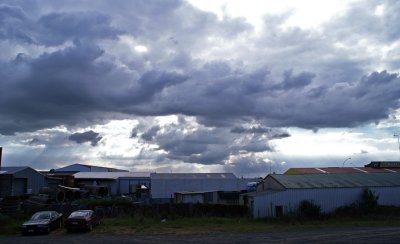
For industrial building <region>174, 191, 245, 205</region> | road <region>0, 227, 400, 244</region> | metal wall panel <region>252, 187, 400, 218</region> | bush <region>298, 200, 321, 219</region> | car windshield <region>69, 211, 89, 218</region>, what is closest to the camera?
road <region>0, 227, 400, 244</region>

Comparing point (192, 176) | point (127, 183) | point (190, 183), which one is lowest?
point (190, 183)

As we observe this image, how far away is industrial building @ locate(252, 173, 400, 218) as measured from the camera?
4538 centimetres

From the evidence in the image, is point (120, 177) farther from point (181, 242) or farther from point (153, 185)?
point (181, 242)

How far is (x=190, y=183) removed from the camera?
7469 cm

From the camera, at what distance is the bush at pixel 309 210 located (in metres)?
44.1

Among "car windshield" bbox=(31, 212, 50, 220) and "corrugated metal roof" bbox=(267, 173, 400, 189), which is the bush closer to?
"corrugated metal roof" bbox=(267, 173, 400, 189)

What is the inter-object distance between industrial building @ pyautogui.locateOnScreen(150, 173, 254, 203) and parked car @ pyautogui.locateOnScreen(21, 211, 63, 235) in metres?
34.7

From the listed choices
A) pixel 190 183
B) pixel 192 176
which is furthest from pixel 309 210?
pixel 192 176

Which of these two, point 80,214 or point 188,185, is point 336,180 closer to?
point 188,185

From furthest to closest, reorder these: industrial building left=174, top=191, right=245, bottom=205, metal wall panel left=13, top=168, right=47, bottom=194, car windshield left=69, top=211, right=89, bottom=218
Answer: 1. metal wall panel left=13, top=168, right=47, bottom=194
2. industrial building left=174, top=191, right=245, bottom=205
3. car windshield left=69, top=211, right=89, bottom=218

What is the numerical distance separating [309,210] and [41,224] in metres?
24.6

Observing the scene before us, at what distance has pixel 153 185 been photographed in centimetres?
7181

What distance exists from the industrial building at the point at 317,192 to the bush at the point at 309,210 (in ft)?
3.75

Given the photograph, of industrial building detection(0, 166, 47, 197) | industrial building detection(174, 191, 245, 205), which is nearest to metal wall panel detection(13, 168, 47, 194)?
industrial building detection(0, 166, 47, 197)
